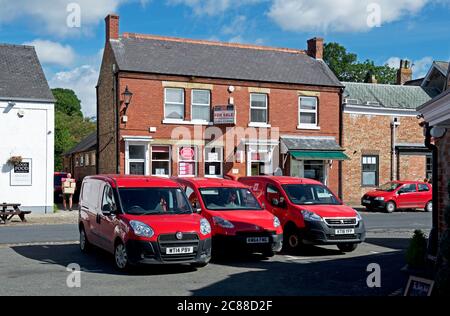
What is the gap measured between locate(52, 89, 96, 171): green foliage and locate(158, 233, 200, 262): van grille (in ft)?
137

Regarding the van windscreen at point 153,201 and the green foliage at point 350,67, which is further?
the green foliage at point 350,67

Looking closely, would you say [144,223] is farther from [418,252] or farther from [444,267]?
[444,267]

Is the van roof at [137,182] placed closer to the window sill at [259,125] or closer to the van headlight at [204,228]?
the van headlight at [204,228]

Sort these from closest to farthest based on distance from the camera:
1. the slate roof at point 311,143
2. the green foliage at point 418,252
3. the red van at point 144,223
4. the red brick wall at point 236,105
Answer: the green foliage at point 418,252, the red van at point 144,223, the red brick wall at point 236,105, the slate roof at point 311,143

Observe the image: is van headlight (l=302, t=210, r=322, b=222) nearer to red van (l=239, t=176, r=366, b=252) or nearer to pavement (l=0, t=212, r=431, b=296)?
red van (l=239, t=176, r=366, b=252)

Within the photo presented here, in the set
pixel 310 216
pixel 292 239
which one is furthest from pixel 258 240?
pixel 292 239

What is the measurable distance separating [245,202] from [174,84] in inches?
611

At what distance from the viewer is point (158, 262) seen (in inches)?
420

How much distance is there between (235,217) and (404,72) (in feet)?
117

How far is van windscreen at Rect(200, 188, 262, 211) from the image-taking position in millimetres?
13492

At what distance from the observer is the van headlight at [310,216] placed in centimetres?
1366

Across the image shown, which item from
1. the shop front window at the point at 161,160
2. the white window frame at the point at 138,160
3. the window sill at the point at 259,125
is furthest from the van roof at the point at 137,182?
the window sill at the point at 259,125

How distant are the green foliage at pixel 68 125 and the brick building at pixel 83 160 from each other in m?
7.47

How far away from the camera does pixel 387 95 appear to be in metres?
36.2
